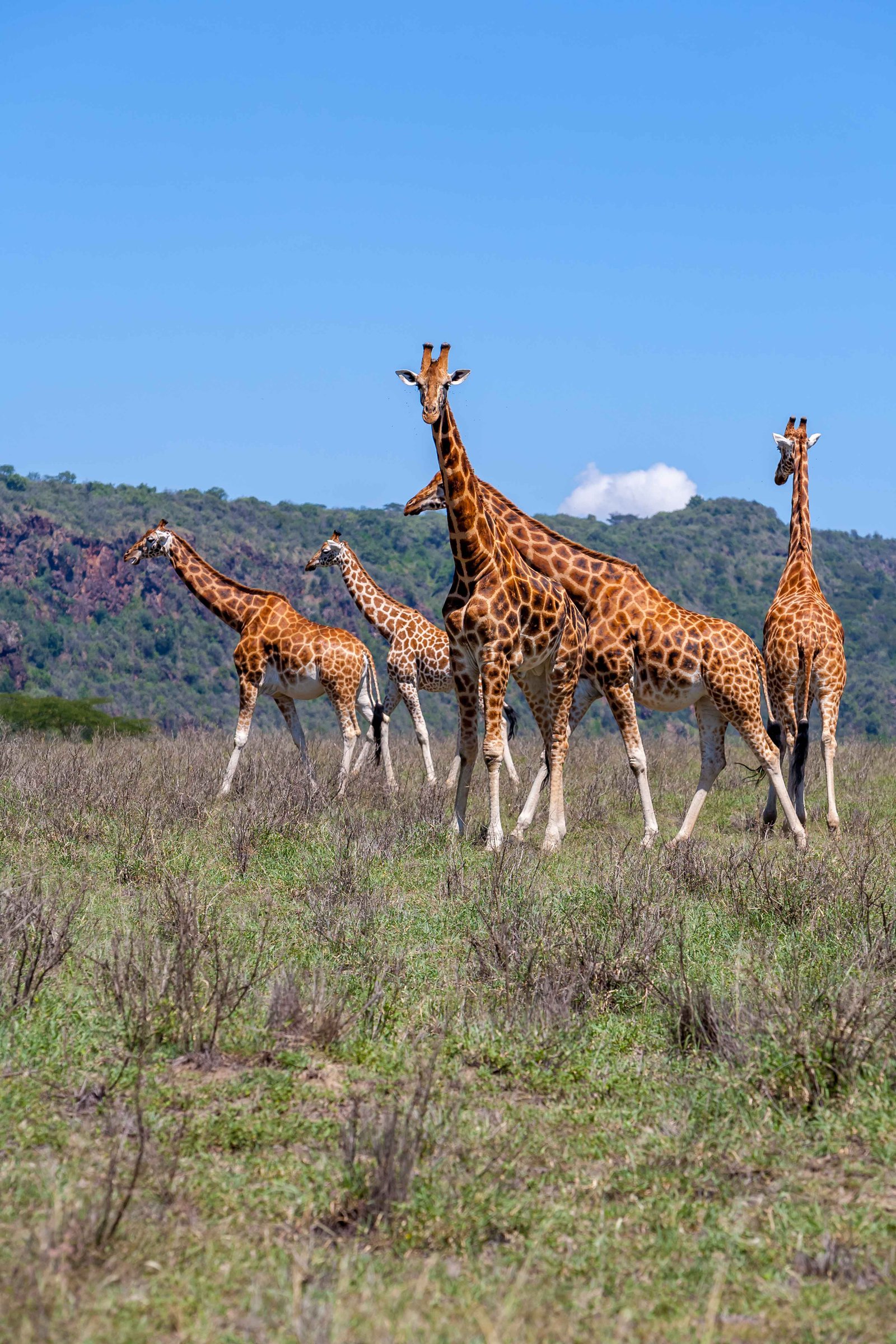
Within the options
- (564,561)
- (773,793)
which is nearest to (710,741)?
(773,793)

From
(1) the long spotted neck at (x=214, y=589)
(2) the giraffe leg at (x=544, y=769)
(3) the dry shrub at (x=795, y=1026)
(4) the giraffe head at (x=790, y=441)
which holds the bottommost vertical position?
(3) the dry shrub at (x=795, y=1026)

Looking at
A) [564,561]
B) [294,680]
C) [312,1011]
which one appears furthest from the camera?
[294,680]

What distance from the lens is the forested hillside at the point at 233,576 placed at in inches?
1665

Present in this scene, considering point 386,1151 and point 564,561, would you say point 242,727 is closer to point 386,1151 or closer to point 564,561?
point 564,561

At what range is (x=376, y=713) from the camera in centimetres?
1369

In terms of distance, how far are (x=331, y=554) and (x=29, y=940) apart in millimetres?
9379

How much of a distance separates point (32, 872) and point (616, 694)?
463 cm

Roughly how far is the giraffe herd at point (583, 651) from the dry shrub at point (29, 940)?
319cm

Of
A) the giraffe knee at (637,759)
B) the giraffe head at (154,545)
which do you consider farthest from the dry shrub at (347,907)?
the giraffe head at (154,545)

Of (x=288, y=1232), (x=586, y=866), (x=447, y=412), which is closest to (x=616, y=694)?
(x=586, y=866)

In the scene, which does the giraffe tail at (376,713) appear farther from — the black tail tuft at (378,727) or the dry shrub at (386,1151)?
the dry shrub at (386,1151)

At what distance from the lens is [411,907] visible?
6512mm

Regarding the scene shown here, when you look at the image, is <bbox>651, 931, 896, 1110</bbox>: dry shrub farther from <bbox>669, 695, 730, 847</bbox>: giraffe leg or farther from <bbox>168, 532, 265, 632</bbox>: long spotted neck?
<bbox>168, 532, 265, 632</bbox>: long spotted neck

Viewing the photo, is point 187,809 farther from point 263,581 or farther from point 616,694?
point 263,581
